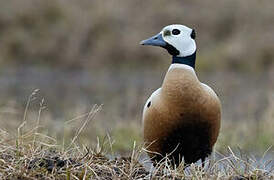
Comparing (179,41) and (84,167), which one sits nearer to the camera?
(84,167)

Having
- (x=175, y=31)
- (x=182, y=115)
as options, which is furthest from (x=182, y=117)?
(x=175, y=31)

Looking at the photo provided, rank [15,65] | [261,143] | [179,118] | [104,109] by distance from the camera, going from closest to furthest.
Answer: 1. [179,118]
2. [261,143]
3. [104,109]
4. [15,65]

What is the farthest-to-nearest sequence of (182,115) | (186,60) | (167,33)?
(167,33) < (186,60) < (182,115)

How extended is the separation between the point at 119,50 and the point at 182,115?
12404mm

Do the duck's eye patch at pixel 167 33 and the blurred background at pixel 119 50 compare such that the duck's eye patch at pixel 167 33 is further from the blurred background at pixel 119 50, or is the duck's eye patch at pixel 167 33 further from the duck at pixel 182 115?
the blurred background at pixel 119 50

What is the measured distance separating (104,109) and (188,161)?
7303 millimetres

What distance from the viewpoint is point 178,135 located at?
22.8 feet

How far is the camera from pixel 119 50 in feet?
63.0

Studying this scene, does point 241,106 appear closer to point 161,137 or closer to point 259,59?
point 259,59

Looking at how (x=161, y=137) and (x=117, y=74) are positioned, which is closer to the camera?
(x=161, y=137)

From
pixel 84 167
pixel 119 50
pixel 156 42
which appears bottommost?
pixel 119 50

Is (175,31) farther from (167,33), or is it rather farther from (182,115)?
(182,115)

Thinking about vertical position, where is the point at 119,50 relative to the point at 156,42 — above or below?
below

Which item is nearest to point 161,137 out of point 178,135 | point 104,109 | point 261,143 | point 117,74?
point 178,135
